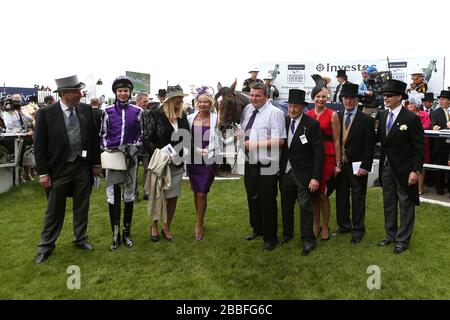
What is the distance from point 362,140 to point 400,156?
1.63ft

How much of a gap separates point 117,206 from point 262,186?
5.92 ft

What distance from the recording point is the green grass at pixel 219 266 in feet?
12.2

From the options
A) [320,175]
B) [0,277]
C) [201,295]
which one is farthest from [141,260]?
[320,175]

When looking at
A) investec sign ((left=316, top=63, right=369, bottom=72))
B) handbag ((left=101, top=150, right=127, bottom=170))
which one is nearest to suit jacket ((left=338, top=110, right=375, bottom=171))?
handbag ((left=101, top=150, right=127, bottom=170))

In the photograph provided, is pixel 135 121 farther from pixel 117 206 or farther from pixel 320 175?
pixel 320 175

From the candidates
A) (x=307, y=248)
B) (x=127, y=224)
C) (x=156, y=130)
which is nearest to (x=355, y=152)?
(x=307, y=248)

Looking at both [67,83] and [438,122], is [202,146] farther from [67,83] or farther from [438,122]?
[438,122]

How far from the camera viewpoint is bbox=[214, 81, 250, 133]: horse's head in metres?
5.15

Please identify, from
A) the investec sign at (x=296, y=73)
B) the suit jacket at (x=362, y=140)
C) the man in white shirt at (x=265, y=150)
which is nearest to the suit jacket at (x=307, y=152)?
the man in white shirt at (x=265, y=150)

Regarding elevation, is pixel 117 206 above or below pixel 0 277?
above

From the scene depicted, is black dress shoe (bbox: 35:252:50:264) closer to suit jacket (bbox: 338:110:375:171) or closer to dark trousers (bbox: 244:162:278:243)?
dark trousers (bbox: 244:162:278:243)

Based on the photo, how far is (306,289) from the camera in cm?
377
